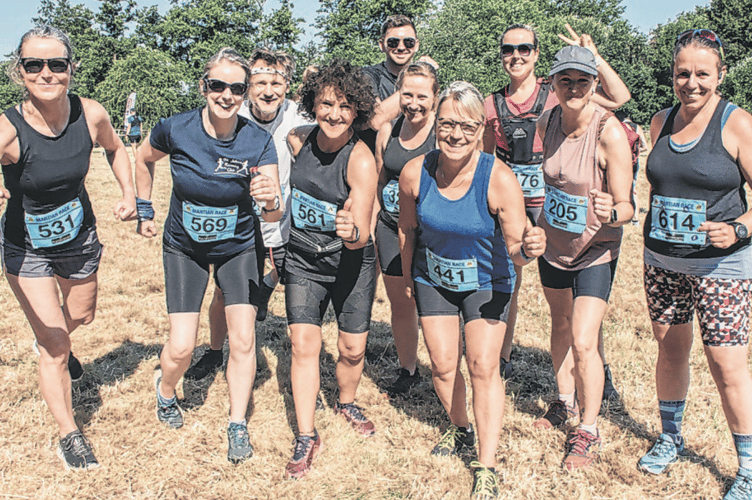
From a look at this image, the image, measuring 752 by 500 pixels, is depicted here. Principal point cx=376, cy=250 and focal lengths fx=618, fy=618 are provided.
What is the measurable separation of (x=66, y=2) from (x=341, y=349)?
260 ft

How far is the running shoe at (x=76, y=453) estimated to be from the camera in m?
3.66

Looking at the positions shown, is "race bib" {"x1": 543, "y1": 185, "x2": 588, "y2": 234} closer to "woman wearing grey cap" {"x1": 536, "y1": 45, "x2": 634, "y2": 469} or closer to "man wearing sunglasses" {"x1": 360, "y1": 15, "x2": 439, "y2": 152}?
"woman wearing grey cap" {"x1": 536, "y1": 45, "x2": 634, "y2": 469}

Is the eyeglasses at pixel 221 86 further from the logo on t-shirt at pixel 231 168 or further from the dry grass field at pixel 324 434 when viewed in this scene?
the dry grass field at pixel 324 434

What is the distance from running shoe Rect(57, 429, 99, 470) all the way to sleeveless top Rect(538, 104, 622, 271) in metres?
3.00

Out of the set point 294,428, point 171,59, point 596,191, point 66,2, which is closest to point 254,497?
point 294,428

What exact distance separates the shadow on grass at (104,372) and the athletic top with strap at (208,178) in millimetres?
1503

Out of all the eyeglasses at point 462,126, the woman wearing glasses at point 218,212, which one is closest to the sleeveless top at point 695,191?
the eyeglasses at point 462,126

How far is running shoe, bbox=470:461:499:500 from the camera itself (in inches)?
129

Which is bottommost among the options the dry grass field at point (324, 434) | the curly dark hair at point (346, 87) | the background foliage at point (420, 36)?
the dry grass field at point (324, 434)

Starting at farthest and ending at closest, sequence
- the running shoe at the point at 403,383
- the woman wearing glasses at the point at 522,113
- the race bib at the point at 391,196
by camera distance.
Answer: the running shoe at the point at 403,383
the woman wearing glasses at the point at 522,113
the race bib at the point at 391,196

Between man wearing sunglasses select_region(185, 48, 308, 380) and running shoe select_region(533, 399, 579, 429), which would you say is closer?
running shoe select_region(533, 399, 579, 429)

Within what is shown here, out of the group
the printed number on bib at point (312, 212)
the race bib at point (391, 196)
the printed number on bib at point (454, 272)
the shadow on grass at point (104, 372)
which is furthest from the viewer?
the shadow on grass at point (104, 372)

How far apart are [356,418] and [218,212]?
1.66 meters

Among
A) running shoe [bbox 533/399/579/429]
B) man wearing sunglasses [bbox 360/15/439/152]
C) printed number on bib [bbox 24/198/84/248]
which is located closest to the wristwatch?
running shoe [bbox 533/399/579/429]
